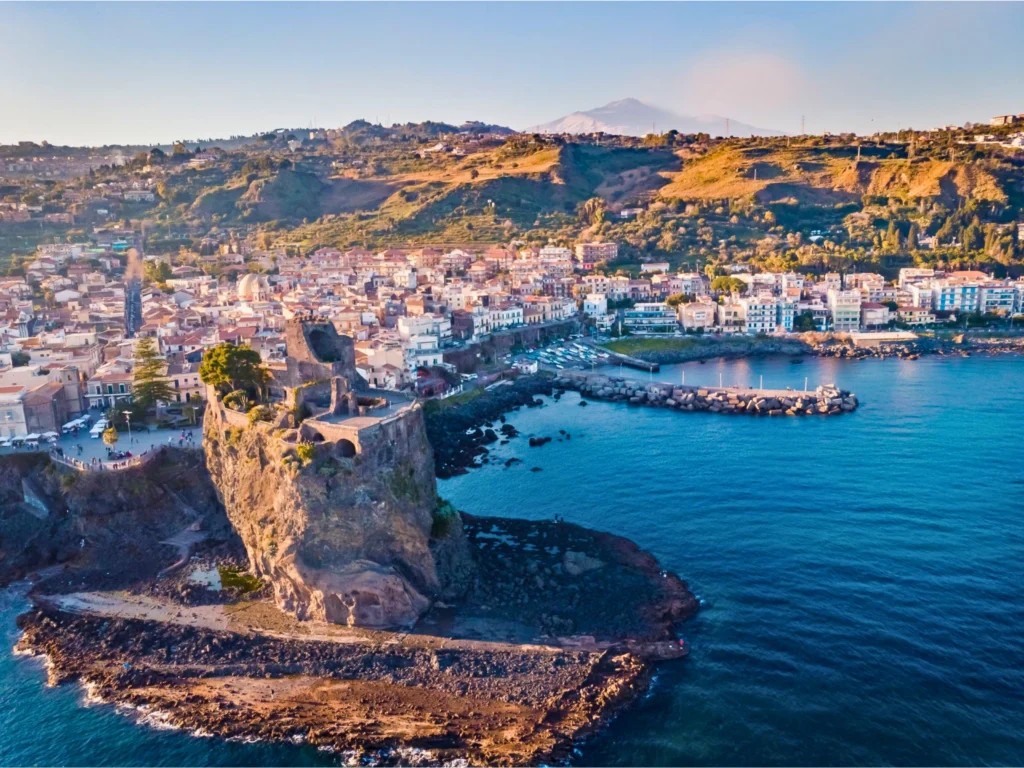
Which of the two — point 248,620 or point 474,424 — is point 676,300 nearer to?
point 474,424

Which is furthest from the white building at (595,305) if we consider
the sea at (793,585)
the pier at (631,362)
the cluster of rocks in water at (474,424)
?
the sea at (793,585)

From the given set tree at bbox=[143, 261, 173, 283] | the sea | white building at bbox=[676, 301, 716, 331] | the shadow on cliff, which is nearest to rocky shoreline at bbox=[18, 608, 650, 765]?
the sea

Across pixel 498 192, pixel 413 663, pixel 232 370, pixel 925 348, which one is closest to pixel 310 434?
pixel 232 370

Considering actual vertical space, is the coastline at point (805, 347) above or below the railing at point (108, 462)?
above

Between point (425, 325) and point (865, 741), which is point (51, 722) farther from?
point (425, 325)

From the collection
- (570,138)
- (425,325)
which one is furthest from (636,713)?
(570,138)

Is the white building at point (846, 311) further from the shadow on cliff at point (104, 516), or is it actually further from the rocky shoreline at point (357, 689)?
the shadow on cliff at point (104, 516)
